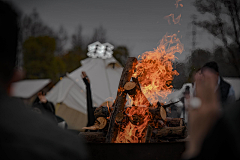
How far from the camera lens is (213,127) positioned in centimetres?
66

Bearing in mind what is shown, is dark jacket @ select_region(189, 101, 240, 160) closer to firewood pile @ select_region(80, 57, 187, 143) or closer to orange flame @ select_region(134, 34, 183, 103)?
firewood pile @ select_region(80, 57, 187, 143)

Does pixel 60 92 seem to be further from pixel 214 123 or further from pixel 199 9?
pixel 214 123

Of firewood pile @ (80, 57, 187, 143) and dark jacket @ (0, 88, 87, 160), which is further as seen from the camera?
firewood pile @ (80, 57, 187, 143)

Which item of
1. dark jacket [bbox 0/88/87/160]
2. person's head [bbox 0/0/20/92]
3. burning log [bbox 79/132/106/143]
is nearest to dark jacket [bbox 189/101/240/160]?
dark jacket [bbox 0/88/87/160]

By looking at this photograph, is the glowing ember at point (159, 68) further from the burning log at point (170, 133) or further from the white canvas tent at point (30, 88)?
the white canvas tent at point (30, 88)

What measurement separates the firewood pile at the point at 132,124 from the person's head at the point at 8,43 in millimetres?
1695

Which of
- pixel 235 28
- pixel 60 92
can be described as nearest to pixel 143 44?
pixel 235 28

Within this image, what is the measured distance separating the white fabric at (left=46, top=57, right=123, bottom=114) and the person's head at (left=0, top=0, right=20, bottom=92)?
5.74m

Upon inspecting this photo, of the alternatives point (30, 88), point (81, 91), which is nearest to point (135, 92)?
point (81, 91)

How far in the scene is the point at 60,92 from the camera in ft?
23.2

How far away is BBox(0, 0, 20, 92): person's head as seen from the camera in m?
0.50

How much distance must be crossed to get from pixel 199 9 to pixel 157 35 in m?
0.67

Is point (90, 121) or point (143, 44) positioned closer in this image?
point (143, 44)

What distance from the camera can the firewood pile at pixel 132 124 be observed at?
2092mm
